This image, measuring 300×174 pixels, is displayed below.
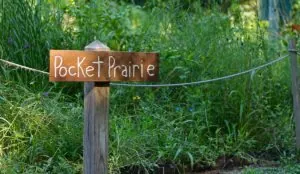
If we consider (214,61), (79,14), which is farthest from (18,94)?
(214,61)

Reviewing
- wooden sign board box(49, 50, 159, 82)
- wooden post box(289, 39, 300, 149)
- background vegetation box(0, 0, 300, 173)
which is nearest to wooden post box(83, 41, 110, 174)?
wooden sign board box(49, 50, 159, 82)

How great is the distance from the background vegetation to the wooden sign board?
1.41m

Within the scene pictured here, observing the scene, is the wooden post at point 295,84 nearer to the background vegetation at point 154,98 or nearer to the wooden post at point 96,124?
the background vegetation at point 154,98

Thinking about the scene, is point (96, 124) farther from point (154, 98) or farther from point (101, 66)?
point (154, 98)

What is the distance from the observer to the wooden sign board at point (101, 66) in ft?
10.9

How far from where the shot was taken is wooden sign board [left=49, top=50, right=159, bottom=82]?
10.9ft

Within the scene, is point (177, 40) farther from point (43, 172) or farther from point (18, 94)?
point (43, 172)

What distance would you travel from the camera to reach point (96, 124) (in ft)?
11.5

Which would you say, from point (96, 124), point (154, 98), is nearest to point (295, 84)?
point (154, 98)

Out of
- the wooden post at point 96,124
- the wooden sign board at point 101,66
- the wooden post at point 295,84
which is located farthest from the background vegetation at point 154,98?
the wooden sign board at point 101,66

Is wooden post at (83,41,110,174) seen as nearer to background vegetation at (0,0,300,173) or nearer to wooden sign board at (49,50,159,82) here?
wooden sign board at (49,50,159,82)

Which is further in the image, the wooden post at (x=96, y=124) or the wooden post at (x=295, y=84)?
the wooden post at (x=295, y=84)

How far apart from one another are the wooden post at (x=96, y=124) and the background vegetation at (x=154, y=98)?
1.16m

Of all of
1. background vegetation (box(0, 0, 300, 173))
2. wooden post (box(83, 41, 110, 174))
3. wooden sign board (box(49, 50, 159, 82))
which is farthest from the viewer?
background vegetation (box(0, 0, 300, 173))
